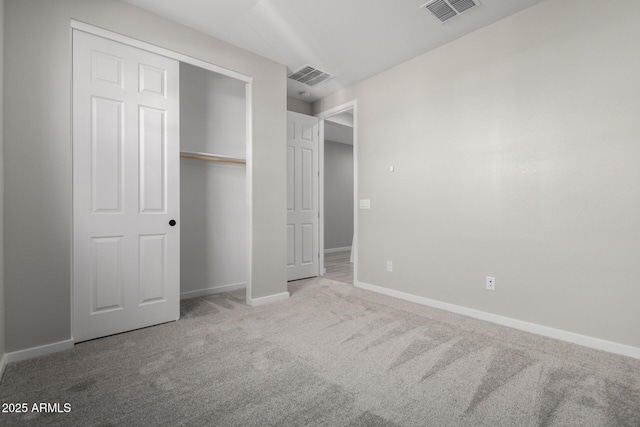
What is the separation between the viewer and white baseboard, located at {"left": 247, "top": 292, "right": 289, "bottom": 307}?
3307 millimetres

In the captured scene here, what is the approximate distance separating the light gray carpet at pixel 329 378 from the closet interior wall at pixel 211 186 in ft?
3.32

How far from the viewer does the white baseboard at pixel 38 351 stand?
205 centimetres

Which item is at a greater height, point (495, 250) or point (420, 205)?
point (420, 205)

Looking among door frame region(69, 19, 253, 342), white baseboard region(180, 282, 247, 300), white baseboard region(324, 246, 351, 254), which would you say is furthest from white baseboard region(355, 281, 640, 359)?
white baseboard region(324, 246, 351, 254)

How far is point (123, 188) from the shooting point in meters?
2.53

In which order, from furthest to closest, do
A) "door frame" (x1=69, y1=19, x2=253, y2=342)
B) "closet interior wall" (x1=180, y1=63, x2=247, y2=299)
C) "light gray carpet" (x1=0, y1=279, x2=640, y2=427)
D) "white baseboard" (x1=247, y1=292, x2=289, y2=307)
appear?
"closet interior wall" (x1=180, y1=63, x2=247, y2=299) → "white baseboard" (x1=247, y1=292, x2=289, y2=307) → "door frame" (x1=69, y1=19, x2=253, y2=342) → "light gray carpet" (x1=0, y1=279, x2=640, y2=427)

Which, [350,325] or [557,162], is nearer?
[557,162]

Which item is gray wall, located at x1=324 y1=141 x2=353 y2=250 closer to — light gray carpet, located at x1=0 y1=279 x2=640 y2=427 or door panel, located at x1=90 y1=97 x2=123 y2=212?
light gray carpet, located at x1=0 y1=279 x2=640 y2=427

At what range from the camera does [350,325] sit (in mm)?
2711

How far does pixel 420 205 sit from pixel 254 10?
247 centimetres

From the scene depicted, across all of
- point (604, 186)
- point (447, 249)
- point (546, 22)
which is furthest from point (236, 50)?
point (604, 186)

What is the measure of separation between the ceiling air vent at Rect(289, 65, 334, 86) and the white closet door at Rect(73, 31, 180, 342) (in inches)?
59.6

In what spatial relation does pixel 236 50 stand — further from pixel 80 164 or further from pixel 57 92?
pixel 80 164

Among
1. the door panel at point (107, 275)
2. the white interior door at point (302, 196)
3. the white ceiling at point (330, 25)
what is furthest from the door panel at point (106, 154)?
the white interior door at point (302, 196)
